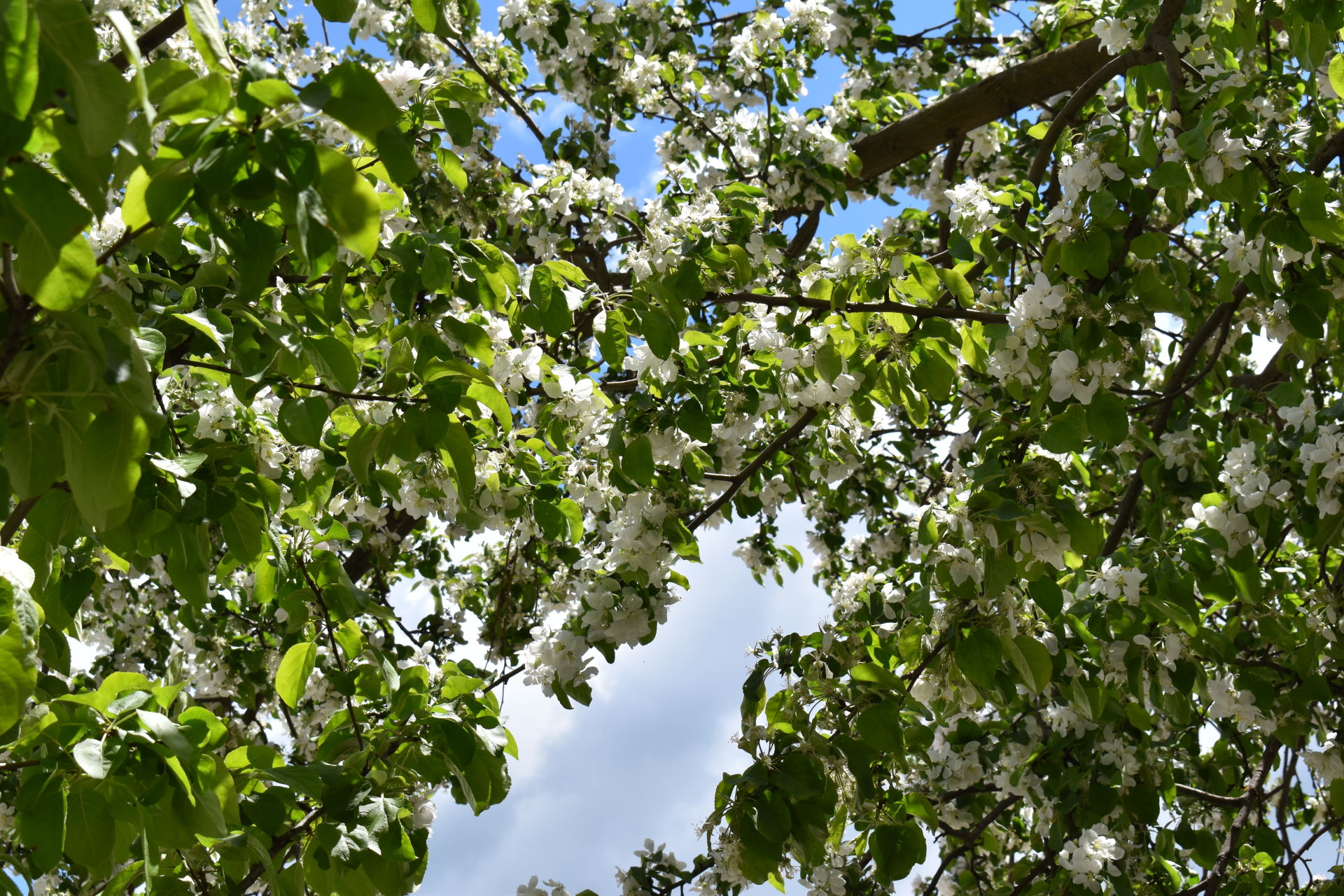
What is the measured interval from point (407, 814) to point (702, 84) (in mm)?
3111

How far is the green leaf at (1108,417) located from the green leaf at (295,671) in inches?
59.3

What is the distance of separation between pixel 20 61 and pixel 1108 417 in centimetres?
175

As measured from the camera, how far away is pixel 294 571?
2.34 meters

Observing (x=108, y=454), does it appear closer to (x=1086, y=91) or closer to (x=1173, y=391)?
(x=1086, y=91)

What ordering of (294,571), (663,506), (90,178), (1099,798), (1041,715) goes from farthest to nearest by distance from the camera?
(1041,715) < (1099,798) < (663,506) < (294,571) < (90,178)

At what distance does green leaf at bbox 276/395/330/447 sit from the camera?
5.84 feet

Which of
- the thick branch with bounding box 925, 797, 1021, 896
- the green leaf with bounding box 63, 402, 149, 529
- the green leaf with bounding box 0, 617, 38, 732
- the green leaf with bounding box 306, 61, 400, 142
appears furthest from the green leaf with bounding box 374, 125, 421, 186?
the thick branch with bounding box 925, 797, 1021, 896

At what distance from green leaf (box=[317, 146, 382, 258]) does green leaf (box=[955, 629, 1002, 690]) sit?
135 cm

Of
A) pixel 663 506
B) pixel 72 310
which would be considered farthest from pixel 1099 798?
pixel 72 310

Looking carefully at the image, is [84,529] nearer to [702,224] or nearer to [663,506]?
[663,506]

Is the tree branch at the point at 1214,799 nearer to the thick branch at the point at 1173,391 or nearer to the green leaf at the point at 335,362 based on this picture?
the thick branch at the point at 1173,391

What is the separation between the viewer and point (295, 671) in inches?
82.7

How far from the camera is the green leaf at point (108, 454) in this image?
1.17 meters

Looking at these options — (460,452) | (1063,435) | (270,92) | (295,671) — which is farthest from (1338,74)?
(295,671)
